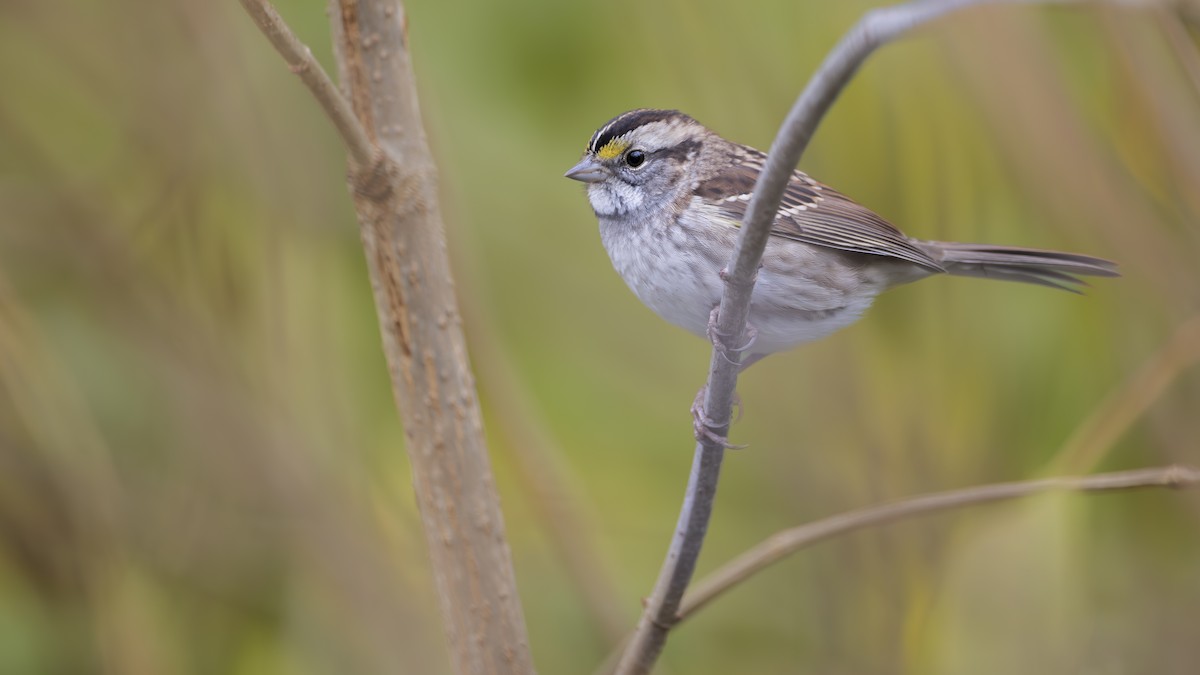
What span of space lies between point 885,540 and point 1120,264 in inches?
36.7

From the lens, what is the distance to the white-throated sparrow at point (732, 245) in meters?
2.23

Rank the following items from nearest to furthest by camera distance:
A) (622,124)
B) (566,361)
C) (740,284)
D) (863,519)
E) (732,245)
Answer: (740,284) < (863,519) < (732,245) < (622,124) < (566,361)

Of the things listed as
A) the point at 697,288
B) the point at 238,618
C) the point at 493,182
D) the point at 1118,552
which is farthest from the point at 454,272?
the point at 1118,552

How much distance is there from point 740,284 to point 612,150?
993 millimetres

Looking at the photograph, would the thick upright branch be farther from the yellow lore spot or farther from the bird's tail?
the bird's tail

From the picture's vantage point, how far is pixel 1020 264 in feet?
7.54

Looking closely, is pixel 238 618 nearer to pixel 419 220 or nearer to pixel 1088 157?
pixel 419 220

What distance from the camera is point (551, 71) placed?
3.41 metres

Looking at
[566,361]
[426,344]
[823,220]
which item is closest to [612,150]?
[823,220]

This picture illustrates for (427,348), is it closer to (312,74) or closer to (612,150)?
(312,74)

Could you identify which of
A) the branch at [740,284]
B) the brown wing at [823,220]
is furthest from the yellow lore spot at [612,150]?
the branch at [740,284]

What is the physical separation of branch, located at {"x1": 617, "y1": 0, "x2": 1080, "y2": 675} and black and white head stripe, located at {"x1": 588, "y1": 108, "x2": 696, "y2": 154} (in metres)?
0.86

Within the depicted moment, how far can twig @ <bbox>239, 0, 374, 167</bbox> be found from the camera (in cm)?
140

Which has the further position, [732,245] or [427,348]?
[732,245]
